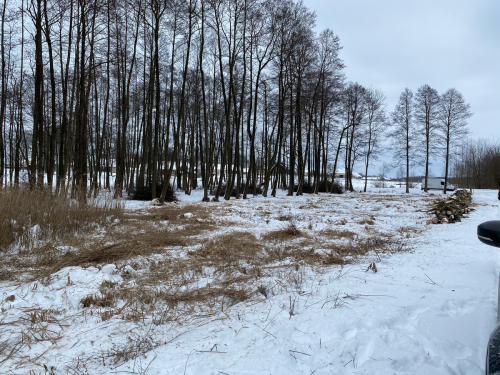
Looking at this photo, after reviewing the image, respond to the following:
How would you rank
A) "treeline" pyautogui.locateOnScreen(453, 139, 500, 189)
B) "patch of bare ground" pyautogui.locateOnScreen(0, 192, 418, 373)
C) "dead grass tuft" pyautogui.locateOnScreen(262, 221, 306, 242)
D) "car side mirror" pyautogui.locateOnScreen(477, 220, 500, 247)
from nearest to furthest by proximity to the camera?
"car side mirror" pyautogui.locateOnScreen(477, 220, 500, 247)
"patch of bare ground" pyautogui.locateOnScreen(0, 192, 418, 373)
"dead grass tuft" pyautogui.locateOnScreen(262, 221, 306, 242)
"treeline" pyautogui.locateOnScreen(453, 139, 500, 189)

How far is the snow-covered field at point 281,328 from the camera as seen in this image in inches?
73.9

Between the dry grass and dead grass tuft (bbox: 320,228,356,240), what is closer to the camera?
the dry grass

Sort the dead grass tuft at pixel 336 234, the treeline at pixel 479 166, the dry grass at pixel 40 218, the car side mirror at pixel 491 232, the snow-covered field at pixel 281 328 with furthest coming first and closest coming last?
the treeline at pixel 479 166 → the dead grass tuft at pixel 336 234 → the dry grass at pixel 40 218 → the snow-covered field at pixel 281 328 → the car side mirror at pixel 491 232

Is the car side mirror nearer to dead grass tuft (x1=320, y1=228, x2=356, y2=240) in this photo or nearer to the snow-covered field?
the snow-covered field

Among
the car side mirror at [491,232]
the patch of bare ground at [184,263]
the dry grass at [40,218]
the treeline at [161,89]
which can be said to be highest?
the treeline at [161,89]

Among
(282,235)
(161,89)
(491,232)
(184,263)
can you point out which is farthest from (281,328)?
(161,89)

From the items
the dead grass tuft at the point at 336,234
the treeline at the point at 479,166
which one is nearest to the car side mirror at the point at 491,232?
the dead grass tuft at the point at 336,234

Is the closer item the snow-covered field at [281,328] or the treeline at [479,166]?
the snow-covered field at [281,328]

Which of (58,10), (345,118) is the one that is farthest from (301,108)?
(58,10)

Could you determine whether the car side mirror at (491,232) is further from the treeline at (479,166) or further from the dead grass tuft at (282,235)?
the treeline at (479,166)

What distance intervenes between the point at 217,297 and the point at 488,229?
245 centimetres

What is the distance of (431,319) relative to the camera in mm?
2408

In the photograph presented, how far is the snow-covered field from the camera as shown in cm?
188

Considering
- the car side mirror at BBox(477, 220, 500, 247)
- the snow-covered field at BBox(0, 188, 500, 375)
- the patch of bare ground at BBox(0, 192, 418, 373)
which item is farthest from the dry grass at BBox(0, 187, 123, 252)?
the car side mirror at BBox(477, 220, 500, 247)
